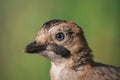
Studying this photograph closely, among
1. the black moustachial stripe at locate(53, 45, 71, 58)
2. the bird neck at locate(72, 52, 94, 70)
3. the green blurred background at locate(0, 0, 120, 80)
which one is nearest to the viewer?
the black moustachial stripe at locate(53, 45, 71, 58)

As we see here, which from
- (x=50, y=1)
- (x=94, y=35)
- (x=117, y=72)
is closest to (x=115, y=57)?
(x=94, y=35)

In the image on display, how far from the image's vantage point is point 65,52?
11.8 m

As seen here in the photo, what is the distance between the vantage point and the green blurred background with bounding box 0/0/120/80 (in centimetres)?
1627

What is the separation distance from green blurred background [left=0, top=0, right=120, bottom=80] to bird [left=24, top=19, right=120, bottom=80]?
383 centimetres

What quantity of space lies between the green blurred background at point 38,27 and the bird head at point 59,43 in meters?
3.84

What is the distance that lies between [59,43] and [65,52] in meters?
0.13

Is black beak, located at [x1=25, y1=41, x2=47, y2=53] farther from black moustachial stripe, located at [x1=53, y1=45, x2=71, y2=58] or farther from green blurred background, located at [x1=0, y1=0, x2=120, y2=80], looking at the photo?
green blurred background, located at [x1=0, y1=0, x2=120, y2=80]

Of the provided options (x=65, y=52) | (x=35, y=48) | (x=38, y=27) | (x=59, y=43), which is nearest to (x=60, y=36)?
(x=59, y=43)

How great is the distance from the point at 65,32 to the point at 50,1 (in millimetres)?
5628

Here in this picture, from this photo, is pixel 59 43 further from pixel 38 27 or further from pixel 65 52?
pixel 38 27

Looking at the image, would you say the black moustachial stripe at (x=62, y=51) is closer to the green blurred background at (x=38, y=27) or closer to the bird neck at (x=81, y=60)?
the bird neck at (x=81, y=60)

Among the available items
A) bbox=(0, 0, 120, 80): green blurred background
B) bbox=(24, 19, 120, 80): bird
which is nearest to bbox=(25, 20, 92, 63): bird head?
bbox=(24, 19, 120, 80): bird

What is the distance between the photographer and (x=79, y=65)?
39.1 feet

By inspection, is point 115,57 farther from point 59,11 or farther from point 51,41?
point 51,41
